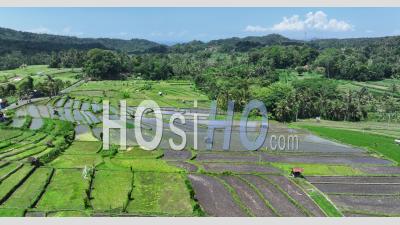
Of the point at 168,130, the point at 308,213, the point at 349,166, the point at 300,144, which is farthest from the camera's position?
the point at 168,130

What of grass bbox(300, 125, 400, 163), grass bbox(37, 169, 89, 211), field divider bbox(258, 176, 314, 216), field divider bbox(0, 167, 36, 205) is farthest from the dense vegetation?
field divider bbox(0, 167, 36, 205)

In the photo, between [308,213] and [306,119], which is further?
[306,119]

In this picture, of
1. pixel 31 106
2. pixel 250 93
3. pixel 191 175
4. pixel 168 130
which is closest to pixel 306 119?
pixel 250 93

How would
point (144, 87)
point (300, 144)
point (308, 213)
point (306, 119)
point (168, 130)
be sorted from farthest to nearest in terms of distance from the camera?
point (144, 87), point (306, 119), point (168, 130), point (300, 144), point (308, 213)

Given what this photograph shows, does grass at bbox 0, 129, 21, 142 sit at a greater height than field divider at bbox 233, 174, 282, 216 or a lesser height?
greater

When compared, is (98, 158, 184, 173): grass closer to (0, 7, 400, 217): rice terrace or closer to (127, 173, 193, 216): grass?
(0, 7, 400, 217): rice terrace

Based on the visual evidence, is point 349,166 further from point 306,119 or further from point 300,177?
point 306,119

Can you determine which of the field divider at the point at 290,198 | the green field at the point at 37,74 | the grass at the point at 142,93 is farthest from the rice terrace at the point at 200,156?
the green field at the point at 37,74

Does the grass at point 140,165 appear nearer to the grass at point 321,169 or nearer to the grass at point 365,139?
the grass at point 321,169
